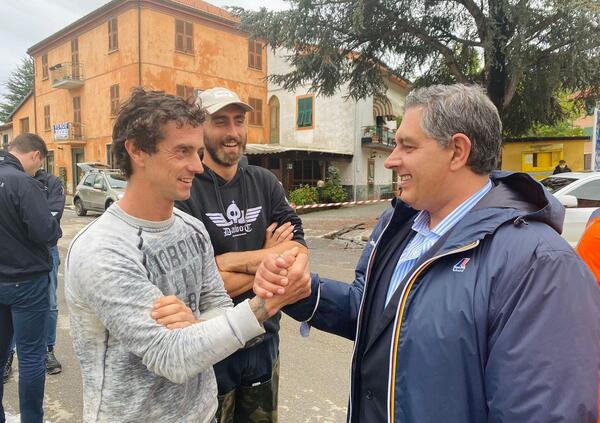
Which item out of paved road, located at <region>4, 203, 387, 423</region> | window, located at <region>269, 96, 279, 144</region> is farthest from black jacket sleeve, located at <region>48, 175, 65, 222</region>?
window, located at <region>269, 96, 279, 144</region>

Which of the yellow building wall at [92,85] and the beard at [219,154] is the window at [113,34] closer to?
the yellow building wall at [92,85]

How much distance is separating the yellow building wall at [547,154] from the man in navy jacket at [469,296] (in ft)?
59.9

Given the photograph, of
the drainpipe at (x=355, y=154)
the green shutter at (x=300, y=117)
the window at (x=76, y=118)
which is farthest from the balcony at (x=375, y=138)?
the window at (x=76, y=118)

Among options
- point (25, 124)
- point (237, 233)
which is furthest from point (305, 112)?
point (25, 124)

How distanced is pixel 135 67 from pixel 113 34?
2.79 meters

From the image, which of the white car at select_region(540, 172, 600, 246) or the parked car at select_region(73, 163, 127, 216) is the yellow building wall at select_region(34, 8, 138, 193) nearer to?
the parked car at select_region(73, 163, 127, 216)

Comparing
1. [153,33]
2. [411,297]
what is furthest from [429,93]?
[153,33]

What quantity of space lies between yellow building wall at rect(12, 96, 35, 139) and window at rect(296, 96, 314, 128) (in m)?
19.6

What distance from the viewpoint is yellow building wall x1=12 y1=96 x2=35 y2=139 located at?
3036 centimetres

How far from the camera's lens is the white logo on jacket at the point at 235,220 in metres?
2.23

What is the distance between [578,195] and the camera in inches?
311

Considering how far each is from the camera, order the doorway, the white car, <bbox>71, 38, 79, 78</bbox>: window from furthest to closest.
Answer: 1. the doorway
2. <bbox>71, 38, 79, 78</bbox>: window
3. the white car

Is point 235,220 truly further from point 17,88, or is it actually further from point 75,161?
point 17,88

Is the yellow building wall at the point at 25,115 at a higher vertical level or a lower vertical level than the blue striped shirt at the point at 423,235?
higher
